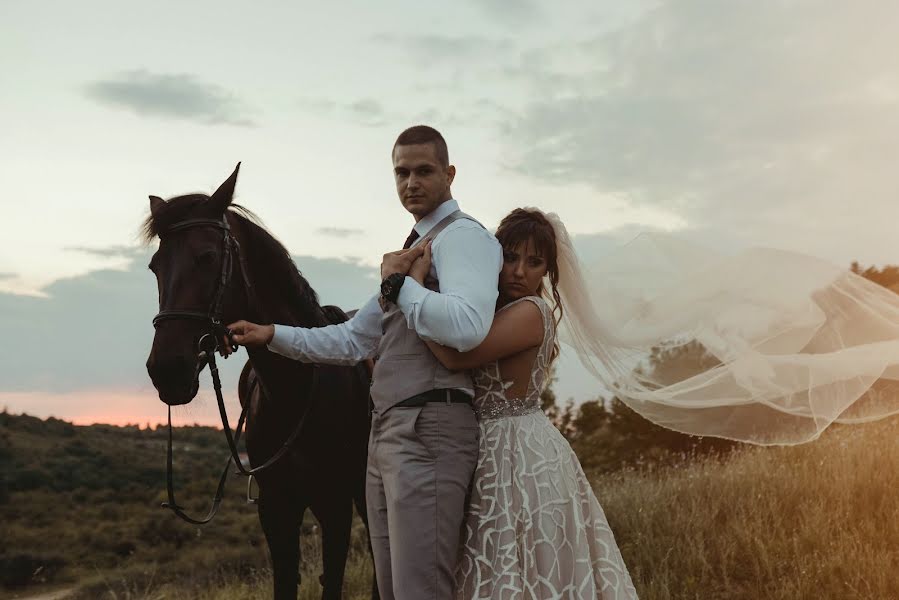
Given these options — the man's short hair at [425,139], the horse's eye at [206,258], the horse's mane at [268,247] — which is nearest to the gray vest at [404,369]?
the man's short hair at [425,139]

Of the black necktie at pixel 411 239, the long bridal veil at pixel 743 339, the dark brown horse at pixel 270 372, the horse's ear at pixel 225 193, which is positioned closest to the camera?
the black necktie at pixel 411 239

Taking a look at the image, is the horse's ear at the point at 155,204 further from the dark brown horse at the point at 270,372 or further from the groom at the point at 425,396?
the groom at the point at 425,396

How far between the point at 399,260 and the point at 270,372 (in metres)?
1.73

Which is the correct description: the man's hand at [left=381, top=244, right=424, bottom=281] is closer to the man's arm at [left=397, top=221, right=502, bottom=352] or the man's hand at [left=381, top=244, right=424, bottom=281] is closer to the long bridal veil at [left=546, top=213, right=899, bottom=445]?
the man's arm at [left=397, top=221, right=502, bottom=352]

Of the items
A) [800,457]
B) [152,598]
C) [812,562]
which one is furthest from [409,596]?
[800,457]

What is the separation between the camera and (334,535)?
4.85 meters

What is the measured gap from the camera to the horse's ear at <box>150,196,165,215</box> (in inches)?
144

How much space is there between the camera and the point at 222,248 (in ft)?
12.3

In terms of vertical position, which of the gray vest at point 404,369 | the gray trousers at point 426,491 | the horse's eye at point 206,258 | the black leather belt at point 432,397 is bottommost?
the gray trousers at point 426,491

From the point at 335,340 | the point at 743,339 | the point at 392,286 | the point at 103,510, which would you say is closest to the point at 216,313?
the point at 335,340

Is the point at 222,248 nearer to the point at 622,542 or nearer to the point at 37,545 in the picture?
the point at 622,542

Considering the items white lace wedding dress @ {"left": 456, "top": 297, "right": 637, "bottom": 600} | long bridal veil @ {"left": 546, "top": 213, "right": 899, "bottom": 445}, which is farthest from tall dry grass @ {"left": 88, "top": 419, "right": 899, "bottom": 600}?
white lace wedding dress @ {"left": 456, "top": 297, "right": 637, "bottom": 600}

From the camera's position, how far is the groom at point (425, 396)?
2848 mm

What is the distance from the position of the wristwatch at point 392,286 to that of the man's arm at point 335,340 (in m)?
0.69
